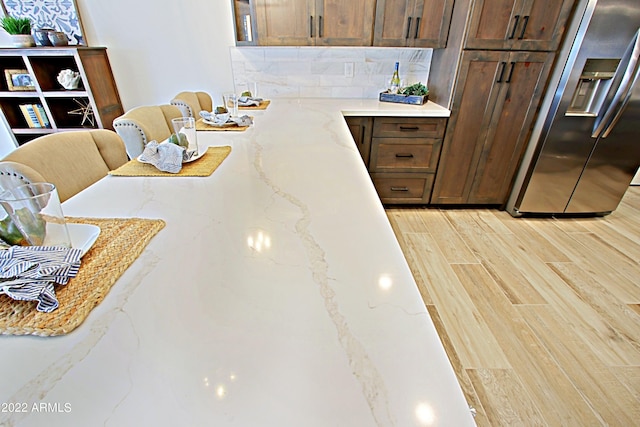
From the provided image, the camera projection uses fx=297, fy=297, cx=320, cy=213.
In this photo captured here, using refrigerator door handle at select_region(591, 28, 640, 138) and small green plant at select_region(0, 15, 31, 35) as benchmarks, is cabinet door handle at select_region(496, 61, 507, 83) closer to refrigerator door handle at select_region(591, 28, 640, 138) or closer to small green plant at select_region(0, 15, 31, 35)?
refrigerator door handle at select_region(591, 28, 640, 138)

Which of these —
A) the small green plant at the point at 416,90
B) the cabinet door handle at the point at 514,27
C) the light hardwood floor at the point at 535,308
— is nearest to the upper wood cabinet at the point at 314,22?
the small green plant at the point at 416,90

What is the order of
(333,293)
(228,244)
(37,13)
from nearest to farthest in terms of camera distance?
(333,293), (228,244), (37,13)

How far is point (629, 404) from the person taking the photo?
1283mm

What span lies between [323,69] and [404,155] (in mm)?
1107

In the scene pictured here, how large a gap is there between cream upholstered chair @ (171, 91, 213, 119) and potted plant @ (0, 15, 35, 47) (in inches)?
54.3

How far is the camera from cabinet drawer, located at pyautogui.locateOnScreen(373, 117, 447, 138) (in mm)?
2449

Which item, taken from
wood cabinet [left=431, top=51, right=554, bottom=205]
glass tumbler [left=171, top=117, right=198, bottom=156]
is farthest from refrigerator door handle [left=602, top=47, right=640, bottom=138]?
glass tumbler [left=171, top=117, right=198, bottom=156]

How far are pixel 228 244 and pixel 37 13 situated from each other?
131 inches

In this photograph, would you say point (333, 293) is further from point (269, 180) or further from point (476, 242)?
point (476, 242)

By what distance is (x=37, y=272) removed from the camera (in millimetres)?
553

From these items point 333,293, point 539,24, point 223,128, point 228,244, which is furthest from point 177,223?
point 539,24

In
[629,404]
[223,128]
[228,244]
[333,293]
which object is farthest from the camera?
[223,128]

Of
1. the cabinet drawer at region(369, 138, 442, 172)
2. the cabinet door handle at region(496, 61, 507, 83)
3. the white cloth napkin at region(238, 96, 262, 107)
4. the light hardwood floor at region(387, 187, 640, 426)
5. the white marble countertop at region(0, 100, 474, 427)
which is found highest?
the cabinet door handle at region(496, 61, 507, 83)

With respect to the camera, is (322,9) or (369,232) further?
(322,9)
